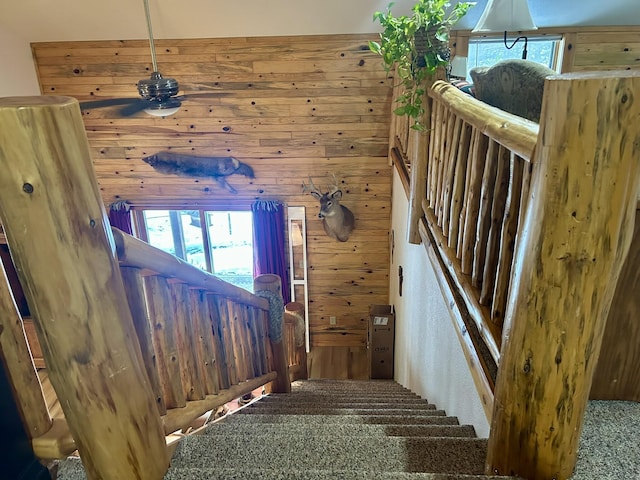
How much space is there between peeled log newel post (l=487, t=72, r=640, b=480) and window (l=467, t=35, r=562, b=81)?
13.0ft

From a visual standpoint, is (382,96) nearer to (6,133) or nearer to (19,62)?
(19,62)

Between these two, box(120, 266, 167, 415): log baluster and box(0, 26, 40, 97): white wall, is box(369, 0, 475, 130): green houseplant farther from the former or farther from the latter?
box(0, 26, 40, 97): white wall

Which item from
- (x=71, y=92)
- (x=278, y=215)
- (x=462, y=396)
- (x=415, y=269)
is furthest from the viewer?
(x=278, y=215)

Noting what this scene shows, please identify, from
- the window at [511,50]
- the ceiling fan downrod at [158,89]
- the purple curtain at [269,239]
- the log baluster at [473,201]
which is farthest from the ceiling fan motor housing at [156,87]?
the window at [511,50]

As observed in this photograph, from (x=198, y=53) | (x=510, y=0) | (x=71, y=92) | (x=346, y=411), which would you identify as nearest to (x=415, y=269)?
(x=346, y=411)

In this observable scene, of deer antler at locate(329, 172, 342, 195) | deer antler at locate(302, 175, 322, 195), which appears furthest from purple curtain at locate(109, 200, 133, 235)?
deer antler at locate(329, 172, 342, 195)

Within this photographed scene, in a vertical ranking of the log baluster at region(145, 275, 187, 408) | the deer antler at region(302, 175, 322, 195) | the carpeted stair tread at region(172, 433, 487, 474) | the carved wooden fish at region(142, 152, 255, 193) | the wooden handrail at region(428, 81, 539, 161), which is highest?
the wooden handrail at region(428, 81, 539, 161)

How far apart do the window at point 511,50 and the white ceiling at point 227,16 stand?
0.26 meters

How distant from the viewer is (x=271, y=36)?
4719 mm

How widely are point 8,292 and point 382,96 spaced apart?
4.35m

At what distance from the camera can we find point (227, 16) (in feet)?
14.4

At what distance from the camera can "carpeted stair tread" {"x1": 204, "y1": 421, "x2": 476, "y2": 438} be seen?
6.12ft

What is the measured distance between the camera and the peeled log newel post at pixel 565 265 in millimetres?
934

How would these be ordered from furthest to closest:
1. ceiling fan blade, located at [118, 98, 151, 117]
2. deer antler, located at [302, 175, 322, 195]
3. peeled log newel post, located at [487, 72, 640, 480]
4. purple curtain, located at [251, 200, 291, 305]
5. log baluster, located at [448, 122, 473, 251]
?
purple curtain, located at [251, 200, 291, 305] → deer antler, located at [302, 175, 322, 195] → ceiling fan blade, located at [118, 98, 151, 117] → log baluster, located at [448, 122, 473, 251] → peeled log newel post, located at [487, 72, 640, 480]
